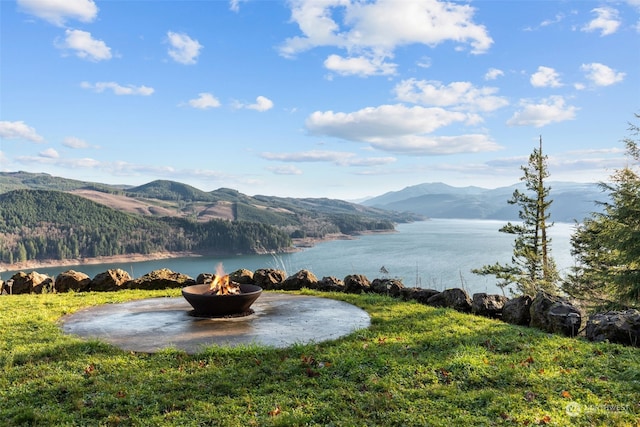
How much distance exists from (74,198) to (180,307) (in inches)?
6122

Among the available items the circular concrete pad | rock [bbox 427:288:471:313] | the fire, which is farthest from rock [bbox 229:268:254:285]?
rock [bbox 427:288:471:313]

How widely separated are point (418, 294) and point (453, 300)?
1021 millimetres

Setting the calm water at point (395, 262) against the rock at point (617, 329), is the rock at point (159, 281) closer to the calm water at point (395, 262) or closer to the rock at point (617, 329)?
the rock at point (617, 329)

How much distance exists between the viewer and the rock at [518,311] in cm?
871

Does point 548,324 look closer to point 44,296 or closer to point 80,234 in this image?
point 44,296

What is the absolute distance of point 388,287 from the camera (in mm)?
11492

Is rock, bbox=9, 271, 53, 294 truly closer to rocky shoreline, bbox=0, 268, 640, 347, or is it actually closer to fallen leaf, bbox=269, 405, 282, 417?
rocky shoreline, bbox=0, 268, 640, 347

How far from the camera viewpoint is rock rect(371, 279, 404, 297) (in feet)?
37.1

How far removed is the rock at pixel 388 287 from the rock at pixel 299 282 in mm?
1875

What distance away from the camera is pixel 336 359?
18.8ft

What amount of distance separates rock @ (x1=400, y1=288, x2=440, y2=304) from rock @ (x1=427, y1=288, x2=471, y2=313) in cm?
22

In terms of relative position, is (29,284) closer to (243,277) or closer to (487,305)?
(243,277)

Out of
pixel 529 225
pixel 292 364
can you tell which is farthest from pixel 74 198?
pixel 292 364

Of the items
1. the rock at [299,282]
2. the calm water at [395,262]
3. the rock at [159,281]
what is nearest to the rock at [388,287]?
the rock at [299,282]
